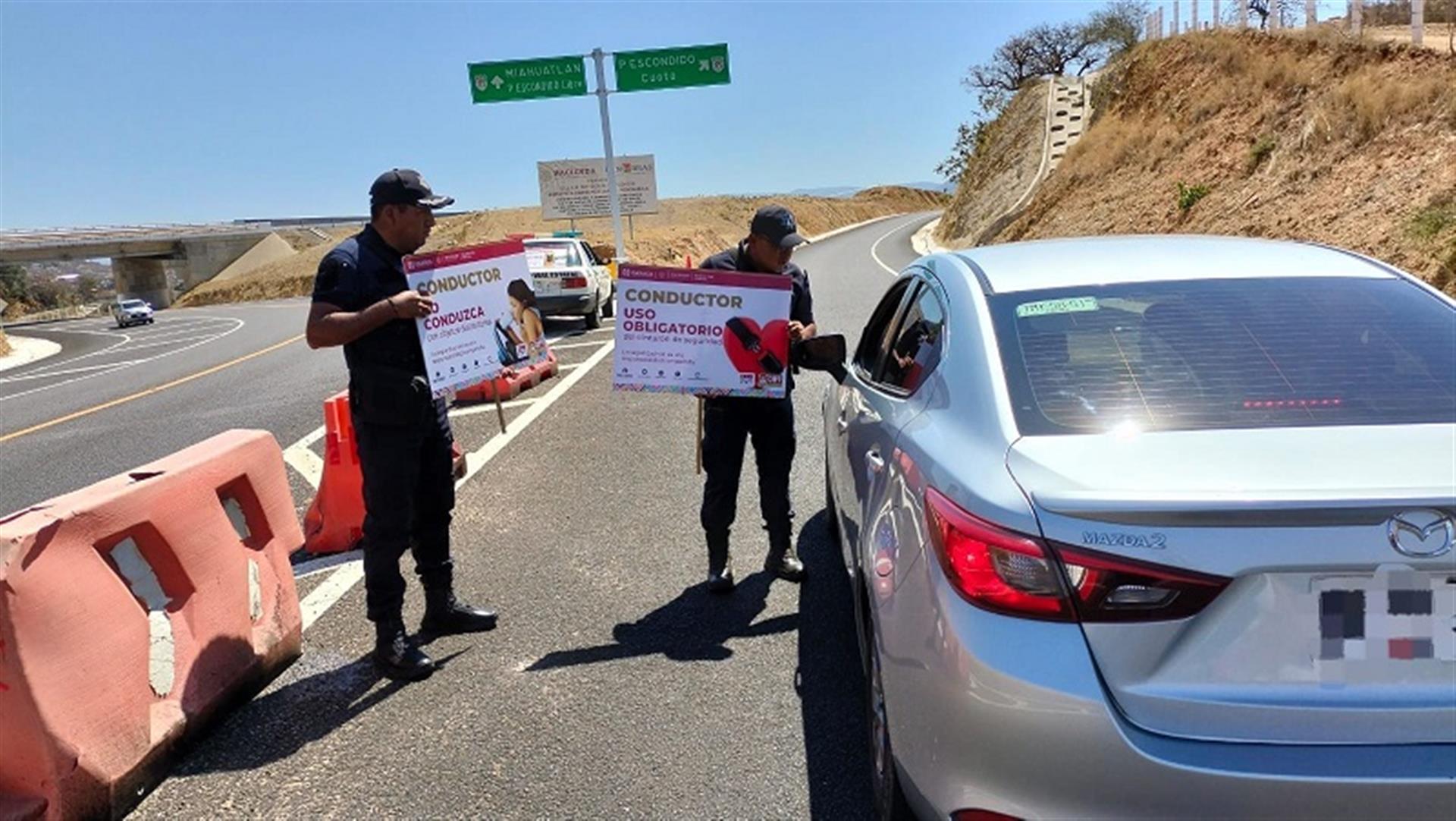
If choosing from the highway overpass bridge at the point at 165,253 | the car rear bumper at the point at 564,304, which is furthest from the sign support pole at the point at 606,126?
the highway overpass bridge at the point at 165,253

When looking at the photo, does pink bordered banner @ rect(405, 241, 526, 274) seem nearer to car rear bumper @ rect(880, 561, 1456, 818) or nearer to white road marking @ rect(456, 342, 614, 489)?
white road marking @ rect(456, 342, 614, 489)

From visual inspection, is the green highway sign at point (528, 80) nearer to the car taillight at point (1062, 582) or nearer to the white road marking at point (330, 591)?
the white road marking at point (330, 591)

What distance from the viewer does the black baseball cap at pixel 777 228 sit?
4496 millimetres

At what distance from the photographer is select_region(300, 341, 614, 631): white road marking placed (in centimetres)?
499

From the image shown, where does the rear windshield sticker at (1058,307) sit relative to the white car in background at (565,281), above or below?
above

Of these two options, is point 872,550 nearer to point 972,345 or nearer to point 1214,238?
point 972,345

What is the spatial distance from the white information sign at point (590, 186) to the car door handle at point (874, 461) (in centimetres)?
4328

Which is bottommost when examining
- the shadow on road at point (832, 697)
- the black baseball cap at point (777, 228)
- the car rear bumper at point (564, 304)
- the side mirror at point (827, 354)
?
the shadow on road at point (832, 697)

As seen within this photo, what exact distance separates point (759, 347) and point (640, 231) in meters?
55.7

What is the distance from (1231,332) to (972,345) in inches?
26.3

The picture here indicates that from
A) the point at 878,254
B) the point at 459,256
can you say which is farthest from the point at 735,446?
the point at 878,254

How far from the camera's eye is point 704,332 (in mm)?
4570

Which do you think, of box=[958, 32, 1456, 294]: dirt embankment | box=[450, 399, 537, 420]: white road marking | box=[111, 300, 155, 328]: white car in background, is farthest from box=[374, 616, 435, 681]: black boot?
box=[111, 300, 155, 328]: white car in background

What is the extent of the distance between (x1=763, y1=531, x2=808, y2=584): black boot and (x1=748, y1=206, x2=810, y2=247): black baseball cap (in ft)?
4.67
